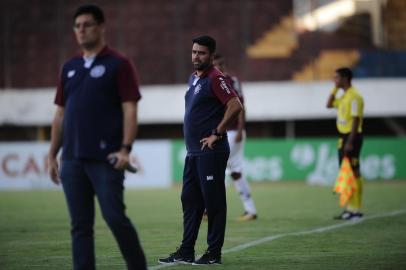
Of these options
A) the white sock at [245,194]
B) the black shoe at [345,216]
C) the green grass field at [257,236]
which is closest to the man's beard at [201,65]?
the green grass field at [257,236]

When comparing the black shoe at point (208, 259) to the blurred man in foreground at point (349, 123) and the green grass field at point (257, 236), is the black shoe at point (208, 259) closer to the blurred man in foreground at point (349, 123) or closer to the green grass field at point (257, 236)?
the green grass field at point (257, 236)

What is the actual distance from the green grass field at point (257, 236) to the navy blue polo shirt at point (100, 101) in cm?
236

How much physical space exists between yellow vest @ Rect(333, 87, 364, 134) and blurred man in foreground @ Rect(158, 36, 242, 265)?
18.4ft

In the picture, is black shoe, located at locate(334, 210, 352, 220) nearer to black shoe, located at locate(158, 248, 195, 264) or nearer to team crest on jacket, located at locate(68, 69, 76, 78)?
black shoe, located at locate(158, 248, 195, 264)

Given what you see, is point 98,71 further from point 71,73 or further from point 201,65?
point 201,65

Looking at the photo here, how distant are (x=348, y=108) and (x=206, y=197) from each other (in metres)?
6.15

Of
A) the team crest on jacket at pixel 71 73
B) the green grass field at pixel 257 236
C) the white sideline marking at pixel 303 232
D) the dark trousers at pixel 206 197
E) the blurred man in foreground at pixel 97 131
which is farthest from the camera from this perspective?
the white sideline marking at pixel 303 232

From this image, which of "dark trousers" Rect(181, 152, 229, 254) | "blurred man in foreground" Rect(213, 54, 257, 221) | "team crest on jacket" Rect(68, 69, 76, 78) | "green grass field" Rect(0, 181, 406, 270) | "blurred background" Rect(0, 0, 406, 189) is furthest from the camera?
"blurred background" Rect(0, 0, 406, 189)

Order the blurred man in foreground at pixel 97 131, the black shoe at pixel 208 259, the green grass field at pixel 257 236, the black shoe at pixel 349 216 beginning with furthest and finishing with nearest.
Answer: the black shoe at pixel 349 216
the green grass field at pixel 257 236
the black shoe at pixel 208 259
the blurred man in foreground at pixel 97 131

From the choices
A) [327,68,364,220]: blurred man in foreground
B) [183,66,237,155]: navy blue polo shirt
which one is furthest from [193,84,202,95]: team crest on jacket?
[327,68,364,220]: blurred man in foreground

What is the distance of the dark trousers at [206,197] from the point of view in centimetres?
939

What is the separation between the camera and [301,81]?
129 ft

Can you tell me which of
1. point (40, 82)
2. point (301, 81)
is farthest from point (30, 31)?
point (301, 81)

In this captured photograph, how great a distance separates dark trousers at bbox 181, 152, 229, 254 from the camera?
9391 millimetres
